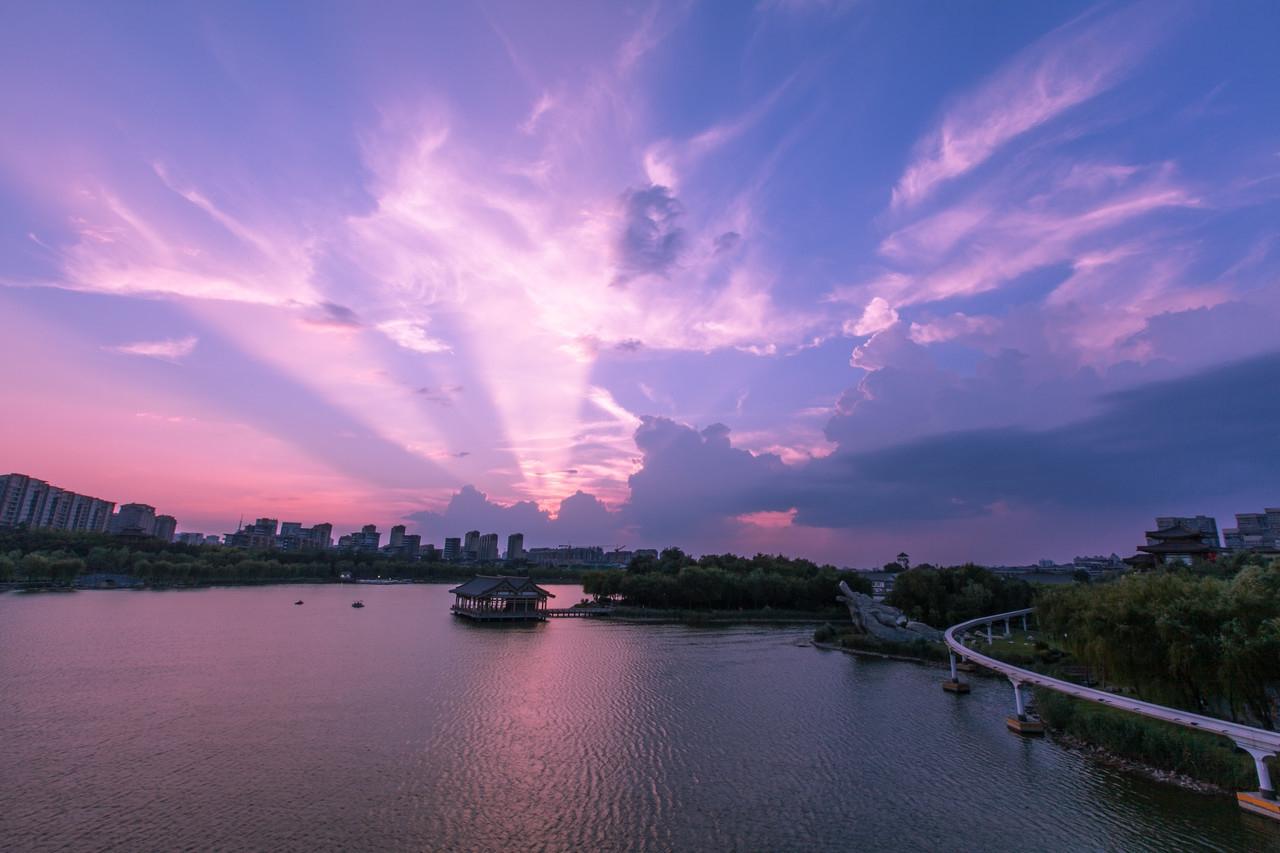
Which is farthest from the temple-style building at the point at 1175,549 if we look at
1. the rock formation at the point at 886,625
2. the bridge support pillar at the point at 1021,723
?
the bridge support pillar at the point at 1021,723

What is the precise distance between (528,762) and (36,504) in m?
239

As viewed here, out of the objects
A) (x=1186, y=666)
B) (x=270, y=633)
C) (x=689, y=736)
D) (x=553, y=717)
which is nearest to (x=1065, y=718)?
(x=1186, y=666)

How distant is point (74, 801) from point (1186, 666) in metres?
42.8

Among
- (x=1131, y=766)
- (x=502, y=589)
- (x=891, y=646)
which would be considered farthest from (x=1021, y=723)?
(x=502, y=589)

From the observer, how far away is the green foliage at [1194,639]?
23.8 meters

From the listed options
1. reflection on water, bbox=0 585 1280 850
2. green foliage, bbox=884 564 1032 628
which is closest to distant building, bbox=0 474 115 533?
reflection on water, bbox=0 585 1280 850

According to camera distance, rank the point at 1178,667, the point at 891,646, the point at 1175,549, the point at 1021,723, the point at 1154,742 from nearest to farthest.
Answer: the point at 1154,742 → the point at 1178,667 → the point at 1021,723 → the point at 891,646 → the point at 1175,549

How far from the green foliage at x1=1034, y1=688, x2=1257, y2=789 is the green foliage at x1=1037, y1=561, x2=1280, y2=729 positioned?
1912 mm

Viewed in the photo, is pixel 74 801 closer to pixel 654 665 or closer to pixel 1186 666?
pixel 654 665

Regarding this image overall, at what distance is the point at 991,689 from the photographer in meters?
43.9

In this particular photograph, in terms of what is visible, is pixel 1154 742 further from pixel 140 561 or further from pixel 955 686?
pixel 140 561

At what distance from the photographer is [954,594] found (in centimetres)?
7756

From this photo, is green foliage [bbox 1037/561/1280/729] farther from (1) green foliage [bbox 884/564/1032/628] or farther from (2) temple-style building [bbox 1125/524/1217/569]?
(2) temple-style building [bbox 1125/524/1217/569]

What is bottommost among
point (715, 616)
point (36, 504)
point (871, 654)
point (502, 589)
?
point (871, 654)
